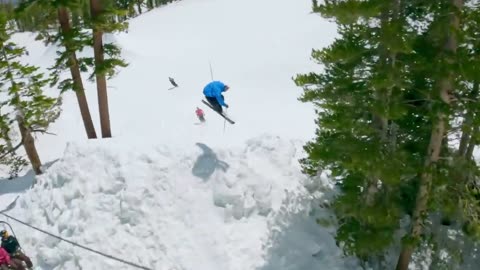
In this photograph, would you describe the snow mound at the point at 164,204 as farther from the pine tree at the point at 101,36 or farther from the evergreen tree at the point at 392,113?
the pine tree at the point at 101,36

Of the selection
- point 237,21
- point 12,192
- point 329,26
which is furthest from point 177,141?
point 237,21

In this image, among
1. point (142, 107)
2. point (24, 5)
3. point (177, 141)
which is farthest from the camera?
point (142, 107)

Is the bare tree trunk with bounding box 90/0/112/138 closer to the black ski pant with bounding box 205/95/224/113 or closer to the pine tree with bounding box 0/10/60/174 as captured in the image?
the black ski pant with bounding box 205/95/224/113

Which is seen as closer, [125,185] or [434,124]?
[434,124]

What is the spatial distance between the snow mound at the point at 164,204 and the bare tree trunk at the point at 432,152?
147 inches

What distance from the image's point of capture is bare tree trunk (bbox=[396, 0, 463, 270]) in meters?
10.4

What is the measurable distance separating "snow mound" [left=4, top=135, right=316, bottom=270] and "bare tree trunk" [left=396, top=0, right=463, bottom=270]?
12.2ft

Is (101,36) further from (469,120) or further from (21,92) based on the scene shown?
(469,120)

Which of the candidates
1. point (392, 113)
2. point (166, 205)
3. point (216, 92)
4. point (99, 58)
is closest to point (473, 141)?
point (392, 113)

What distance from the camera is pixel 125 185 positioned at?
1466cm

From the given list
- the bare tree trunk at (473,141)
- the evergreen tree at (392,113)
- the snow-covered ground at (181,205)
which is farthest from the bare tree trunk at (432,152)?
the snow-covered ground at (181,205)

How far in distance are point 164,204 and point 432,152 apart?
7.52 metres

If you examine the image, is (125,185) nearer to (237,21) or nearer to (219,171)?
(219,171)

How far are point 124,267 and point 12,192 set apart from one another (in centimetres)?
1155
